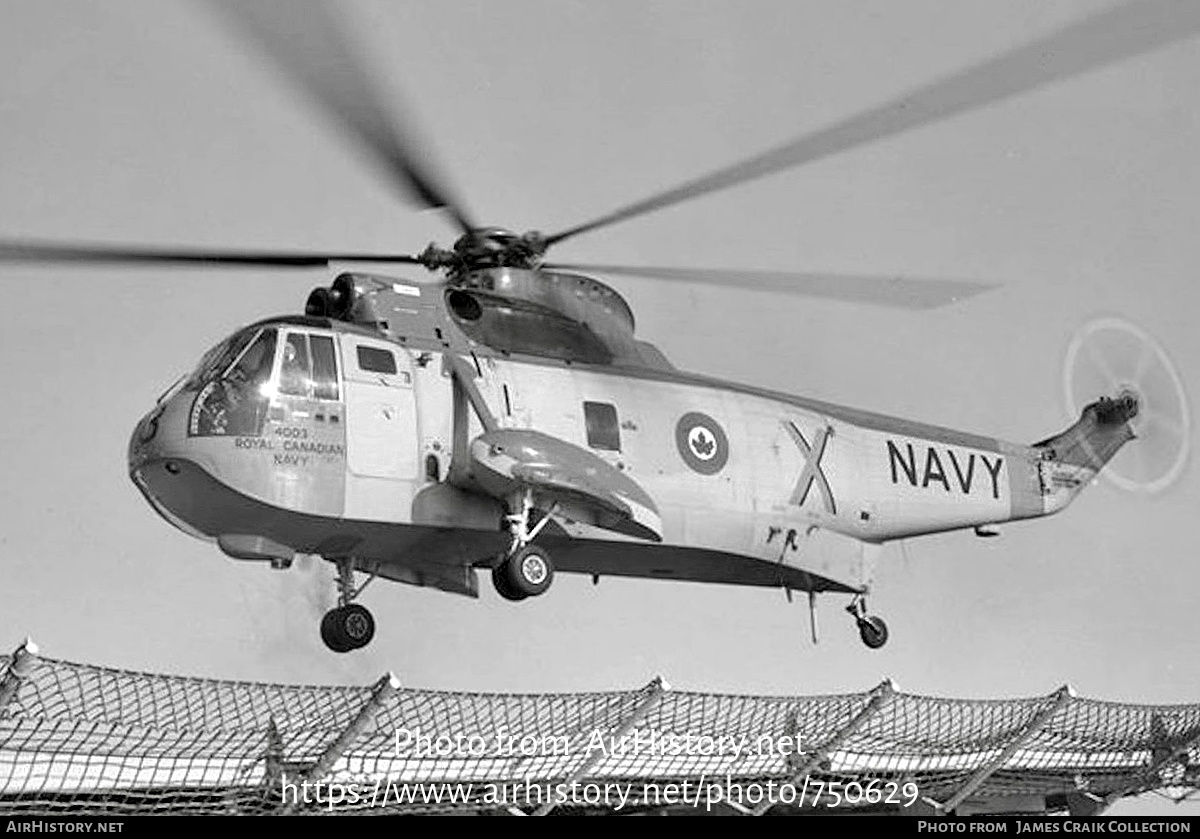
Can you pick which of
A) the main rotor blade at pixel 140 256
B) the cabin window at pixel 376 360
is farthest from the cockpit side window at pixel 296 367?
the main rotor blade at pixel 140 256

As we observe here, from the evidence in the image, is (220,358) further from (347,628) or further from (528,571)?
(528,571)

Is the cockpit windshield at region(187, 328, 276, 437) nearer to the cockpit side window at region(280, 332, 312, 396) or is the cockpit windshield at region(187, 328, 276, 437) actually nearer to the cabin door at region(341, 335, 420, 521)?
the cockpit side window at region(280, 332, 312, 396)

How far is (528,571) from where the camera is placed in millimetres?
10328

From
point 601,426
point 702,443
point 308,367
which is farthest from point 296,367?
point 702,443

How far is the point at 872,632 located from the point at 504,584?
3.46 metres

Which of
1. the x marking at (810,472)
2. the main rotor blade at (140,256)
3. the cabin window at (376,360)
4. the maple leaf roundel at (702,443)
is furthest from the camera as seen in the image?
the x marking at (810,472)

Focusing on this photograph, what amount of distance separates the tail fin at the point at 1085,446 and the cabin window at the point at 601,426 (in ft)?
14.0

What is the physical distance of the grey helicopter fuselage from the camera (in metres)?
9.77

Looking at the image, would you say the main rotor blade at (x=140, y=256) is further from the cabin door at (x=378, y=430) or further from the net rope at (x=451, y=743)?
the net rope at (x=451, y=743)

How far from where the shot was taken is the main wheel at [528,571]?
10273mm
